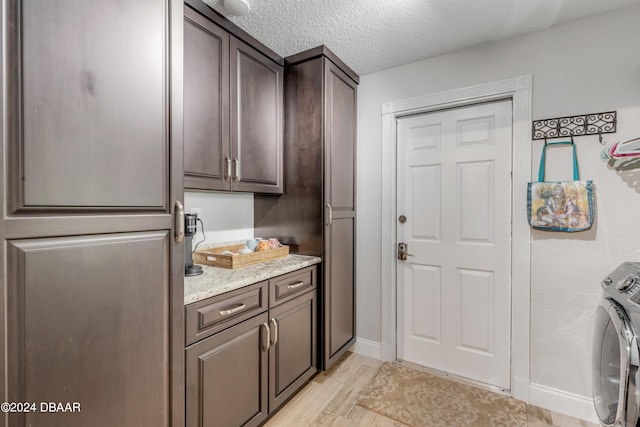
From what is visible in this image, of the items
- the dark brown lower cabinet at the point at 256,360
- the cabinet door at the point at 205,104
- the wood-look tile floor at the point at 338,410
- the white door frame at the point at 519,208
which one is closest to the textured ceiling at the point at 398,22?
the cabinet door at the point at 205,104

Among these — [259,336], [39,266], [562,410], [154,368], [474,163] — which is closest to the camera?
[39,266]

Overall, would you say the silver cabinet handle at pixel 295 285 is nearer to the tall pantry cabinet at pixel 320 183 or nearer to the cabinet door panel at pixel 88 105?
the tall pantry cabinet at pixel 320 183

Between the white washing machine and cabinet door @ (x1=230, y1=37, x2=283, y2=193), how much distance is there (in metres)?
1.85

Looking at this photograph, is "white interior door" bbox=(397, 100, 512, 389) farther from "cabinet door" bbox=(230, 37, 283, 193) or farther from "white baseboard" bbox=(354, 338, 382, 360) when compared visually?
"cabinet door" bbox=(230, 37, 283, 193)

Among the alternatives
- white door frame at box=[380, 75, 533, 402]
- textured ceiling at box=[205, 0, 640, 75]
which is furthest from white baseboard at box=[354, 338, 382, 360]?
textured ceiling at box=[205, 0, 640, 75]

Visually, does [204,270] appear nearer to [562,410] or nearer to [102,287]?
[102,287]

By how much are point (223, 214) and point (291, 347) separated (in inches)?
40.4

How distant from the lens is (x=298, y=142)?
2080mm

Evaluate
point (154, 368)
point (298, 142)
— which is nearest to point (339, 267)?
point (298, 142)

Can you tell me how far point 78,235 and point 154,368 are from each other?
0.54m

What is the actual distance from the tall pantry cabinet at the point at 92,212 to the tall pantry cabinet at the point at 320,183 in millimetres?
1045

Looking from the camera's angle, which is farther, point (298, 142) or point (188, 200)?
point (298, 142)

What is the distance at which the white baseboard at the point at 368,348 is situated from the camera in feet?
7.79

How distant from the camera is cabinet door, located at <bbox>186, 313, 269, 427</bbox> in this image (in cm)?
122
